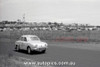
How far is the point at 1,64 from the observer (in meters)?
9.74

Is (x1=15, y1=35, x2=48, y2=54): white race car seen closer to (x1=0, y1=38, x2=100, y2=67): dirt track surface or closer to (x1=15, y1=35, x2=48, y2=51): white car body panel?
(x1=15, y1=35, x2=48, y2=51): white car body panel

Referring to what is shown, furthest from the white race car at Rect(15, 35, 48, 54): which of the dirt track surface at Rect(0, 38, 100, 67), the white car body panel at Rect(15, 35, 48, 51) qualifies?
the dirt track surface at Rect(0, 38, 100, 67)

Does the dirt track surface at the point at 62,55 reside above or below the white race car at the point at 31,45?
below

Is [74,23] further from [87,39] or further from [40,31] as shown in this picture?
[87,39]

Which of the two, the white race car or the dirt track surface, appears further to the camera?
the white race car

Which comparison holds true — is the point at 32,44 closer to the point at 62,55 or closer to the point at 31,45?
the point at 31,45

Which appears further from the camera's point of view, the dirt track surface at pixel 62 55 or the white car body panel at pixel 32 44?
the white car body panel at pixel 32 44

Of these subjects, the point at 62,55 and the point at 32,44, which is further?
the point at 32,44

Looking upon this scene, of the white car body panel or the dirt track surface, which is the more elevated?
the white car body panel

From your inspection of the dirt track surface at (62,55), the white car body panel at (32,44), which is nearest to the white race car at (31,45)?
the white car body panel at (32,44)

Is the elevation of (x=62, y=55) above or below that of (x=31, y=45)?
below

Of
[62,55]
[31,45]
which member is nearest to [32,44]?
[31,45]

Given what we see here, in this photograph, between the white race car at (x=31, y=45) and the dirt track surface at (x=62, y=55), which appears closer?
the dirt track surface at (x=62, y=55)

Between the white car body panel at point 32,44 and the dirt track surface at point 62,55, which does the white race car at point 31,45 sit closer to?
the white car body panel at point 32,44
